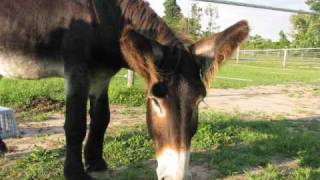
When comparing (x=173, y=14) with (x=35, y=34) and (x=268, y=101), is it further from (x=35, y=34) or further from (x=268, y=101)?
(x=268, y=101)

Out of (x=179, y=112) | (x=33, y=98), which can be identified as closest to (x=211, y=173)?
(x=179, y=112)

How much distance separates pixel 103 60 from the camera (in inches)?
146

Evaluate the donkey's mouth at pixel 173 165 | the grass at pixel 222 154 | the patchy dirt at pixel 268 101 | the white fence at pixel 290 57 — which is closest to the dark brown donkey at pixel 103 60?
the donkey's mouth at pixel 173 165

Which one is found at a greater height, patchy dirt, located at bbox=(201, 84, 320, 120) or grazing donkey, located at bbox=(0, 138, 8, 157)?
patchy dirt, located at bbox=(201, 84, 320, 120)

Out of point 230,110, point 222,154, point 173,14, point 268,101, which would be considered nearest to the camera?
point 222,154

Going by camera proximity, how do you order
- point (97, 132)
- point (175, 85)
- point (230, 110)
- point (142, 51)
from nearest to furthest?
point (142, 51)
point (175, 85)
point (97, 132)
point (230, 110)

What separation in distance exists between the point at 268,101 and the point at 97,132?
5.13 m

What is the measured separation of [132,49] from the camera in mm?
2602

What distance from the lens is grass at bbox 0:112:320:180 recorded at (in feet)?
13.6

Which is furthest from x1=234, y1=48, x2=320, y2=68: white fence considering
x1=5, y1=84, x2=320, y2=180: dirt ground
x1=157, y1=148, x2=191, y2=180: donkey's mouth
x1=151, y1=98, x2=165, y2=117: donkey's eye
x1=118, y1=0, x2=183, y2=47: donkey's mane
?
x1=157, y1=148, x2=191, y2=180: donkey's mouth

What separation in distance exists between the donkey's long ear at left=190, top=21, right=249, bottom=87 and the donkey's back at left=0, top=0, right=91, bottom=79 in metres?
1.13

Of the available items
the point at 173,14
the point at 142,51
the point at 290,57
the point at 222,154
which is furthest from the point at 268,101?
the point at 290,57

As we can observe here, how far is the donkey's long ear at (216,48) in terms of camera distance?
9.57 feet

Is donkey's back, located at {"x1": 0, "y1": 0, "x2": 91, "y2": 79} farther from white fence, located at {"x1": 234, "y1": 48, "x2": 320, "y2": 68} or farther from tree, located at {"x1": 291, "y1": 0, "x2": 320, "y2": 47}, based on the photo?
tree, located at {"x1": 291, "y1": 0, "x2": 320, "y2": 47}
